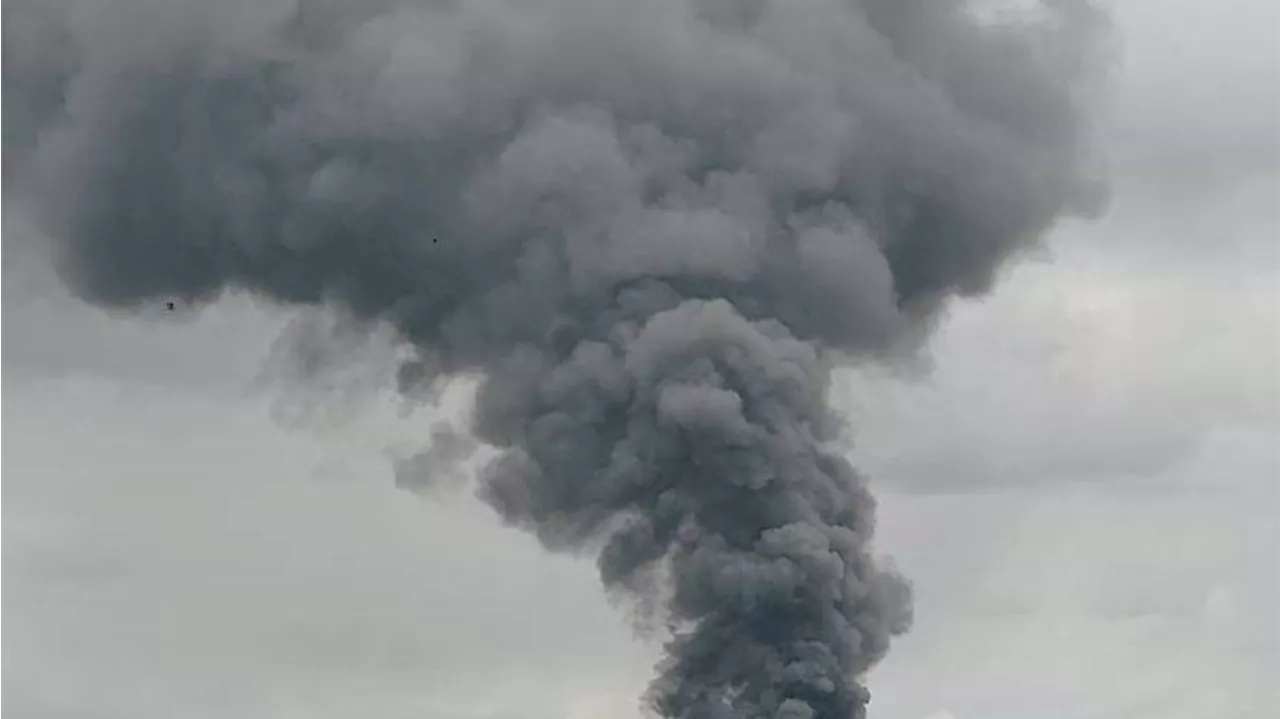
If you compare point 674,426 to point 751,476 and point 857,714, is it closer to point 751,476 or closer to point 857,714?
point 751,476

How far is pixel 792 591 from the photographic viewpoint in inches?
4966

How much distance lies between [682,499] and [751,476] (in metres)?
2.70

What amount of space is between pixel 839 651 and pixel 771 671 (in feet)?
8.49

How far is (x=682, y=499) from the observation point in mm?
128125

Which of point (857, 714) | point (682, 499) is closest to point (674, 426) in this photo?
point (682, 499)

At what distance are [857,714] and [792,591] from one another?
16.5ft

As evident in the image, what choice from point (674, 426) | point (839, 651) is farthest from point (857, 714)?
point (674, 426)

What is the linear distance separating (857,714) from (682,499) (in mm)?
9294

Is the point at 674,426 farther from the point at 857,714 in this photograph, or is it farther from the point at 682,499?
the point at 857,714

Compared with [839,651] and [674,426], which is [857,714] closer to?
[839,651]

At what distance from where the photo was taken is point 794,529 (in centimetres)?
12612

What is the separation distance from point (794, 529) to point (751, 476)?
7.78 ft

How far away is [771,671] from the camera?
126625mm
